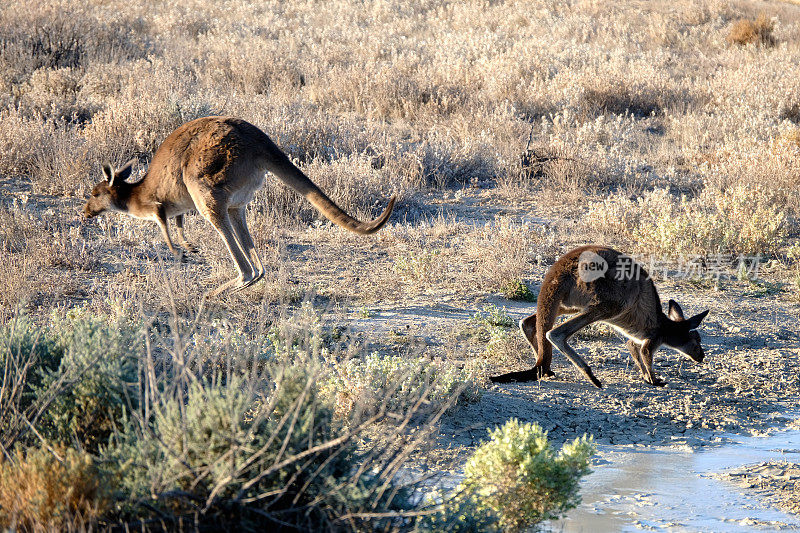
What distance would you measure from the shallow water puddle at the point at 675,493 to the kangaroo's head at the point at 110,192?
4694 mm

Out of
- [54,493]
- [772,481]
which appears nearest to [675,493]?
[772,481]

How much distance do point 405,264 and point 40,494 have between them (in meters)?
5.41

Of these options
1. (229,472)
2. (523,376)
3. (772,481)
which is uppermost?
(229,472)

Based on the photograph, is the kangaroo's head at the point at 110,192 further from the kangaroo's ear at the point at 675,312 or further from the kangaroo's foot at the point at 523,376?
the kangaroo's ear at the point at 675,312

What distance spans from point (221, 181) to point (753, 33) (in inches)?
773

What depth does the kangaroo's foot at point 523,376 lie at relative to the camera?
629 centimetres

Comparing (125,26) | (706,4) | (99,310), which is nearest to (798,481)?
(99,310)

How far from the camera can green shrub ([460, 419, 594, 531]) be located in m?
4.16

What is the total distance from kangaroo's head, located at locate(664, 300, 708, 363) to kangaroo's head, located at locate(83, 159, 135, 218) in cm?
469

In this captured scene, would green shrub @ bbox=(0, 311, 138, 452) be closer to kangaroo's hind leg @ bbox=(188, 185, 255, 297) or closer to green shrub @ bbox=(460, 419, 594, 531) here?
green shrub @ bbox=(460, 419, 594, 531)

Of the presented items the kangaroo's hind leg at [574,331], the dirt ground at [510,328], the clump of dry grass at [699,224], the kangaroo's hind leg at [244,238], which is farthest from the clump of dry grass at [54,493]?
the clump of dry grass at [699,224]

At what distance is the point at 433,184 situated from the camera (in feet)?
37.1

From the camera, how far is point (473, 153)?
1176 centimetres

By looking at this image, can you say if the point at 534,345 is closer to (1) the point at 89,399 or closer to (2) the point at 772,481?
(2) the point at 772,481
